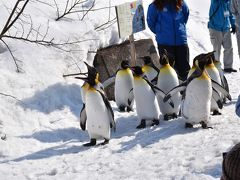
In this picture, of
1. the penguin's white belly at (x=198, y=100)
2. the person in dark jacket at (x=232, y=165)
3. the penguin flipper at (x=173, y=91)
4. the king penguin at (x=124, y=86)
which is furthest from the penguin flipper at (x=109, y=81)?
the person in dark jacket at (x=232, y=165)

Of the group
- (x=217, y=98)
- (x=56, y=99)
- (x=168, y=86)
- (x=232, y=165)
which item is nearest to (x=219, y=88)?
(x=217, y=98)

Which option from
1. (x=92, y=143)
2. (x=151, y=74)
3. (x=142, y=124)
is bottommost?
(x=92, y=143)

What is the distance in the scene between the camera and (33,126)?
6039mm

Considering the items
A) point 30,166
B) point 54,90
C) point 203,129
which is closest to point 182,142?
point 203,129

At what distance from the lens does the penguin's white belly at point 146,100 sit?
598 cm

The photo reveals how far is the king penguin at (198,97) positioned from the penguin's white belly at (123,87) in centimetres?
162

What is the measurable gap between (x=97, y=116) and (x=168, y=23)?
7.14 ft

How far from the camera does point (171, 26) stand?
693 cm

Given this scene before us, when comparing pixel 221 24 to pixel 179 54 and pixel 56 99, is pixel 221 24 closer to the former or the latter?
pixel 179 54

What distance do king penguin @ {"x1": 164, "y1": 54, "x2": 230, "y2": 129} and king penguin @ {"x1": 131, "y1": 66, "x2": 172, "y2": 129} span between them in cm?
56

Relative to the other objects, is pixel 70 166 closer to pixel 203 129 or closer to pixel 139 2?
pixel 203 129

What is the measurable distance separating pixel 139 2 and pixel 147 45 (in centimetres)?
96

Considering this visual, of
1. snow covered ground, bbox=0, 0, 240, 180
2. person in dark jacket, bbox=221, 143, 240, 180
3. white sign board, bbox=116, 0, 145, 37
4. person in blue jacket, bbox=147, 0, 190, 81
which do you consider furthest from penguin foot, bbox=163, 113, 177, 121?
person in dark jacket, bbox=221, 143, 240, 180

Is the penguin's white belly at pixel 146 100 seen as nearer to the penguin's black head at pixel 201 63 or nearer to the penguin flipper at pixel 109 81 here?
the penguin's black head at pixel 201 63
